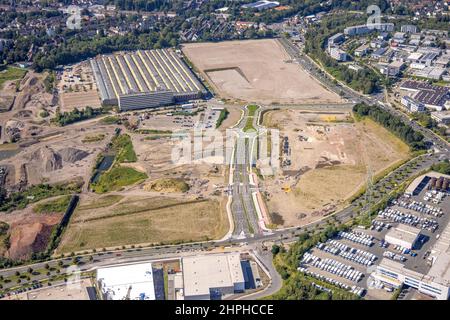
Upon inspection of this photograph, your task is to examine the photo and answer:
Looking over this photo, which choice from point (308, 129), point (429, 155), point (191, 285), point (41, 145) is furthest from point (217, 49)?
point (191, 285)

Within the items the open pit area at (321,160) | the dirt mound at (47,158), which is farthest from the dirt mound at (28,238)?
the open pit area at (321,160)

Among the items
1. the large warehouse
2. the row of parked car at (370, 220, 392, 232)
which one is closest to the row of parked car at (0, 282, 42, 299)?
the row of parked car at (370, 220, 392, 232)

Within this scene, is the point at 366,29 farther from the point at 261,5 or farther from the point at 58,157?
the point at 58,157

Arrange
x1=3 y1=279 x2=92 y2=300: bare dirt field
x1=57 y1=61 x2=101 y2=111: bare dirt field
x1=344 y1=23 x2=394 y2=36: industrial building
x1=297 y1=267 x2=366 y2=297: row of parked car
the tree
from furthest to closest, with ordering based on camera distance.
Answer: x1=344 y1=23 x2=394 y2=36: industrial building < x1=57 y1=61 x2=101 y2=111: bare dirt field < the tree < x1=3 y1=279 x2=92 y2=300: bare dirt field < x1=297 y1=267 x2=366 y2=297: row of parked car

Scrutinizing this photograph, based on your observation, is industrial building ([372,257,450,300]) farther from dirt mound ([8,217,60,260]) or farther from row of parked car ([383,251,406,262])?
dirt mound ([8,217,60,260])

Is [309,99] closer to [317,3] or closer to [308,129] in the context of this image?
[308,129]

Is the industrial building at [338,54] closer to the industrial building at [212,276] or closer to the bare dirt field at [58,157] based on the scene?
the bare dirt field at [58,157]

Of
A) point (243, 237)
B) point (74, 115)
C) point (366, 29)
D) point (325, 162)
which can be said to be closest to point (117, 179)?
point (243, 237)
